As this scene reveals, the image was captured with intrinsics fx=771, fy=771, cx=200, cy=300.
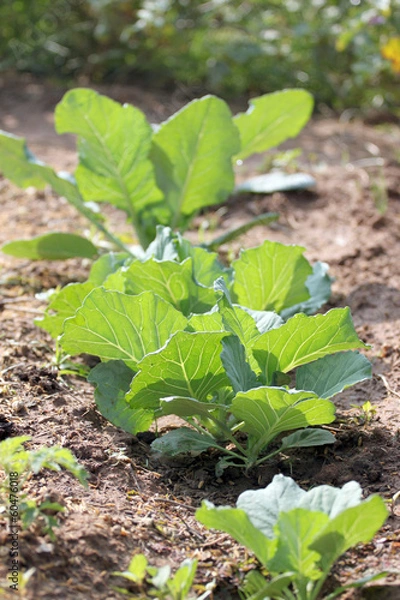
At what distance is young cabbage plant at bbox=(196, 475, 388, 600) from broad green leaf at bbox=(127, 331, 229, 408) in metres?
0.43

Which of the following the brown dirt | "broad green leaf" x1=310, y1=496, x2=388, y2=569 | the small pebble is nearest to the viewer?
"broad green leaf" x1=310, y1=496, x2=388, y2=569

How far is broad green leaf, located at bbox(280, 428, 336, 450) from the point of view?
1.94 metres

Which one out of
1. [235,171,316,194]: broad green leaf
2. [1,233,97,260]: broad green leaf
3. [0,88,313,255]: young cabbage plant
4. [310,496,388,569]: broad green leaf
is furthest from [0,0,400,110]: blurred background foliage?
[310,496,388,569]: broad green leaf

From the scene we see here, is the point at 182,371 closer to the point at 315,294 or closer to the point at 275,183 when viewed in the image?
the point at 315,294

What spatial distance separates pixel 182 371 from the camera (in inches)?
75.8

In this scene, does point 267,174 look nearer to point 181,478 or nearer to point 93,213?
point 93,213

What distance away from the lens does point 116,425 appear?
208 centimetres

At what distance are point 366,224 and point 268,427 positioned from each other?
1.88 m

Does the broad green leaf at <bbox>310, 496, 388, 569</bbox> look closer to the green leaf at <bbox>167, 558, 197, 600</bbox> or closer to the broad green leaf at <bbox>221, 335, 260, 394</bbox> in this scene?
the green leaf at <bbox>167, 558, 197, 600</bbox>

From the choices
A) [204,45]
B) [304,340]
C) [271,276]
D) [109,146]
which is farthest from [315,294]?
[204,45]

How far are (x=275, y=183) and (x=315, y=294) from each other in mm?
1244

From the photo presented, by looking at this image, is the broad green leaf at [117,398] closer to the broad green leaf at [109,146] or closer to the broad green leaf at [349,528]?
the broad green leaf at [349,528]

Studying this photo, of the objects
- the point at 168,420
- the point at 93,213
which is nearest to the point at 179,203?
the point at 93,213

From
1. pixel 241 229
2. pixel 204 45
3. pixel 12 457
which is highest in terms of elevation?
pixel 12 457
